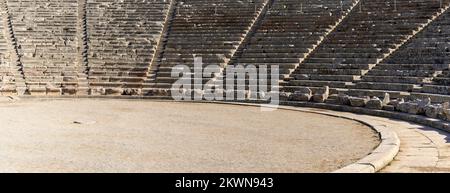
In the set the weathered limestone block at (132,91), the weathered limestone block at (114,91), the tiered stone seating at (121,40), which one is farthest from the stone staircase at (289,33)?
the tiered stone seating at (121,40)

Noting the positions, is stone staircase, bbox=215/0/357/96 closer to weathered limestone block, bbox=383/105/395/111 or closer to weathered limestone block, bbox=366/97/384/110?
weathered limestone block, bbox=366/97/384/110

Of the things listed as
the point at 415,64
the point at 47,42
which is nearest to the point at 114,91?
the point at 47,42

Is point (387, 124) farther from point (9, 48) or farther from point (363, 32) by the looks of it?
point (9, 48)

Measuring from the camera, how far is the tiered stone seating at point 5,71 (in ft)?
81.3

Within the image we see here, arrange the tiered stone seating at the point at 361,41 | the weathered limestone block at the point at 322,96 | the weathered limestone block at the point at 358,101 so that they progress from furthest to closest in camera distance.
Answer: the tiered stone seating at the point at 361,41
the weathered limestone block at the point at 322,96
the weathered limestone block at the point at 358,101

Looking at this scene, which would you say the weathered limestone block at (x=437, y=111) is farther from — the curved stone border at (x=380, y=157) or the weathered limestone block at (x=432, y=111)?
the curved stone border at (x=380, y=157)

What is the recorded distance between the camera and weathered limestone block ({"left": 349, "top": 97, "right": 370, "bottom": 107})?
58.9 feet

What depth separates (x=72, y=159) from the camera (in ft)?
31.4

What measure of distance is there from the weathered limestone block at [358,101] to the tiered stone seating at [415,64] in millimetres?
1926

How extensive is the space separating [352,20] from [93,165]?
1930 centimetres

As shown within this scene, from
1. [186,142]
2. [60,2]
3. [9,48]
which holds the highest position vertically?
[60,2]

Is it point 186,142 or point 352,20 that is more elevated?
point 352,20

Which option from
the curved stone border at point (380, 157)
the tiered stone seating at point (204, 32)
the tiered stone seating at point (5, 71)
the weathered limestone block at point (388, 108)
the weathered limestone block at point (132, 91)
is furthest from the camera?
the tiered stone seating at point (204, 32)

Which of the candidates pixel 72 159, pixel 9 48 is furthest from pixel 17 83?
pixel 72 159
